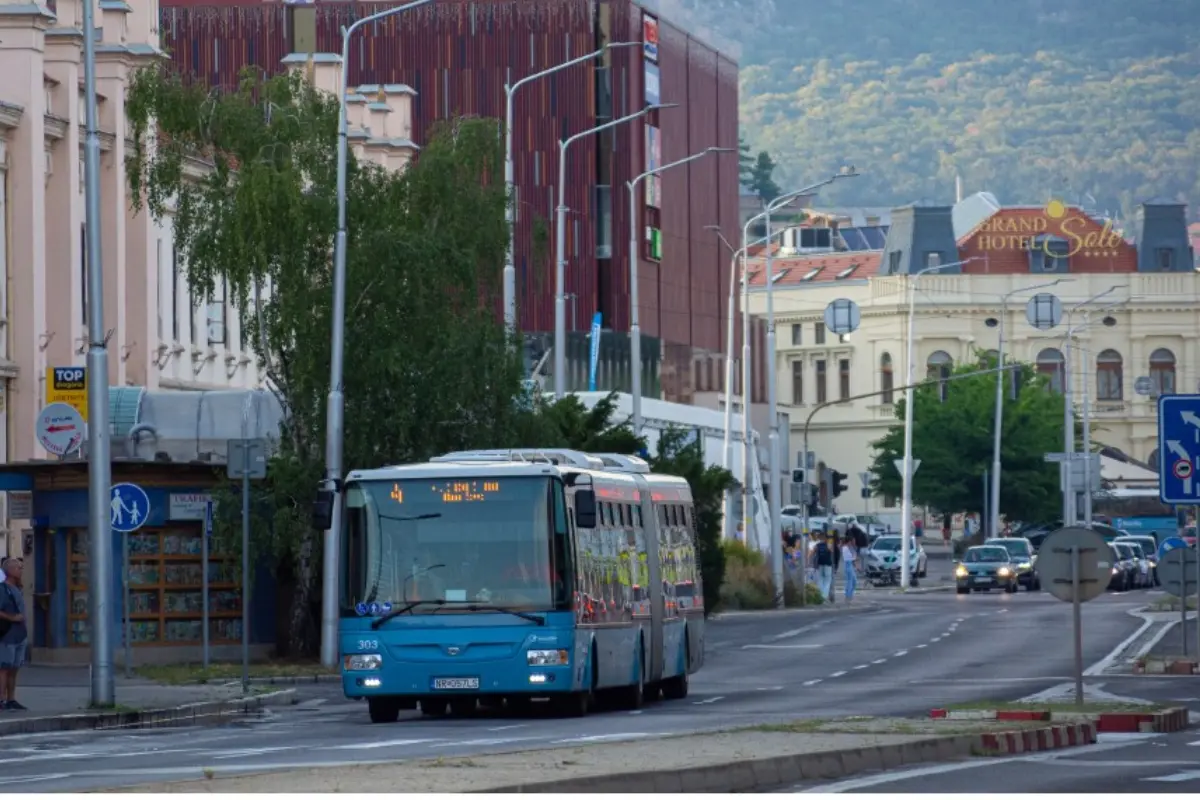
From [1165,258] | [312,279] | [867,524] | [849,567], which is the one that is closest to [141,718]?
[312,279]

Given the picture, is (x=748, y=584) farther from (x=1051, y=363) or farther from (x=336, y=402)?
(x=1051, y=363)

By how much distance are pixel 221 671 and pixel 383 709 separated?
1020 cm

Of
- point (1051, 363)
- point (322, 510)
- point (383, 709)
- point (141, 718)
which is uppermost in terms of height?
point (1051, 363)

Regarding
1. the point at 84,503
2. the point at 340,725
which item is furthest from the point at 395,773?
the point at 84,503

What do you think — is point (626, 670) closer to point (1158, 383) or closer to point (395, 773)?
point (395, 773)

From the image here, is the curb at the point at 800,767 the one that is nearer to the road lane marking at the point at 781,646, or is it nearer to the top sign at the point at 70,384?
the top sign at the point at 70,384

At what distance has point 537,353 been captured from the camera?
103 m

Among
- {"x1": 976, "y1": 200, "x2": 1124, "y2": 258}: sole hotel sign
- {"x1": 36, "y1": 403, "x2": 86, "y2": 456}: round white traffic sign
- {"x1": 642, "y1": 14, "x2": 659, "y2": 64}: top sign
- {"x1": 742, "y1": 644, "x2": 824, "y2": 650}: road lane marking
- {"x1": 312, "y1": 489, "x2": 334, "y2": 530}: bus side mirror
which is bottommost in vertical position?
{"x1": 742, "y1": 644, "x2": 824, "y2": 650}: road lane marking

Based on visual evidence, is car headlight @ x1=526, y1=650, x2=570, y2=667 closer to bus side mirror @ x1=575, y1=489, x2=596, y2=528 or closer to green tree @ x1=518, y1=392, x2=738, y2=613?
bus side mirror @ x1=575, y1=489, x2=596, y2=528

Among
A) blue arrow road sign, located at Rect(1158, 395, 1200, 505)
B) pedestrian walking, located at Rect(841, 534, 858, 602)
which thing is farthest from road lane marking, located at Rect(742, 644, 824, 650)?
pedestrian walking, located at Rect(841, 534, 858, 602)

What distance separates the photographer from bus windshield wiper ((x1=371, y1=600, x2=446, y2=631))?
3036cm

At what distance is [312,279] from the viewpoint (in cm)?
4438

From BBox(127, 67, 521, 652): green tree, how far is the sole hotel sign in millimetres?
111504

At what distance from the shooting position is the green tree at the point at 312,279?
142 feet
